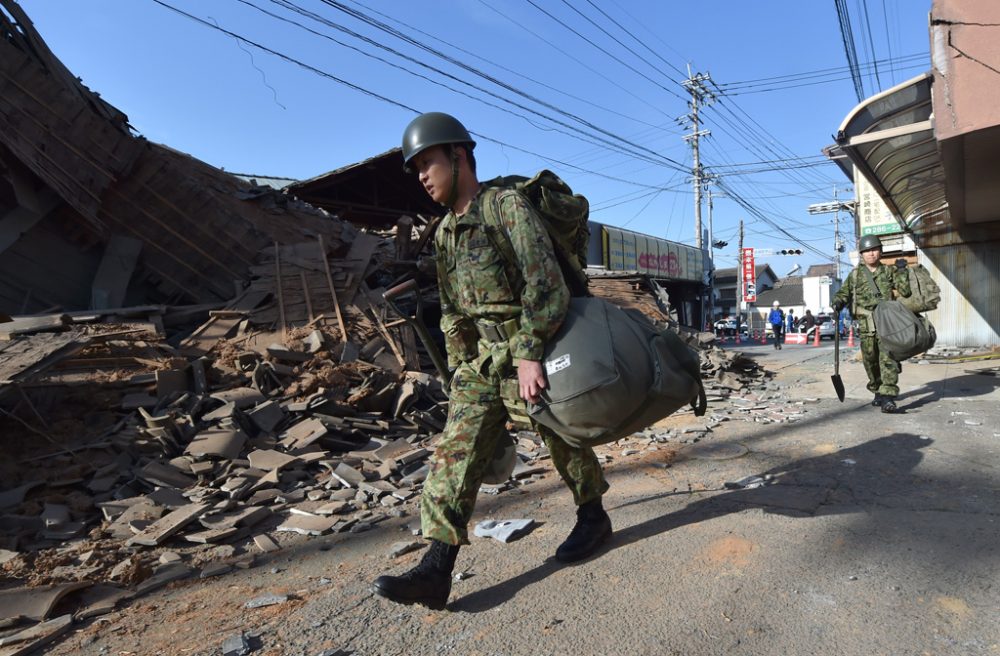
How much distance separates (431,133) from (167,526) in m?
2.84

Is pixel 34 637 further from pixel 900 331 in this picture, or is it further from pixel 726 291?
pixel 726 291

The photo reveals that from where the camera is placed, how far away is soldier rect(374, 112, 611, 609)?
85.7 inches

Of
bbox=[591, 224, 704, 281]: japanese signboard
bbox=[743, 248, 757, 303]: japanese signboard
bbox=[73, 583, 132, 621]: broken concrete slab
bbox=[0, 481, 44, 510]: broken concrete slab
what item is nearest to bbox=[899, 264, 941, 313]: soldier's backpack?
bbox=[73, 583, 132, 621]: broken concrete slab

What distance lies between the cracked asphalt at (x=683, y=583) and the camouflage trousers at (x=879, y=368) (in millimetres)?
1880

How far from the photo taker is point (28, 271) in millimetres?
7883

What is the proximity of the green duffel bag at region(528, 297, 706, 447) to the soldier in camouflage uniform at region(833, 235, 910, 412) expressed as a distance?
459 centimetres

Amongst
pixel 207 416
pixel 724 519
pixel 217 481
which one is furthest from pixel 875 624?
pixel 207 416

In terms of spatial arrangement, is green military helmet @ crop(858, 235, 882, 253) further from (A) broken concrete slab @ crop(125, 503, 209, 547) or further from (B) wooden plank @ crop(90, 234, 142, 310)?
(B) wooden plank @ crop(90, 234, 142, 310)

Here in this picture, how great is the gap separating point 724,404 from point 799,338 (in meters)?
20.3

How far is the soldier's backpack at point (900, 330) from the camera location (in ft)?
17.9

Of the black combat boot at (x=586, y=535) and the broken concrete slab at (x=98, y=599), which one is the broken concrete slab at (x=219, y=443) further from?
the black combat boot at (x=586, y=535)

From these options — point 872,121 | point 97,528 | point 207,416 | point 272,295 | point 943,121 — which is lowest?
point 97,528

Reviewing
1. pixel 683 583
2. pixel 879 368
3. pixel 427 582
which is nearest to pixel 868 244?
pixel 879 368

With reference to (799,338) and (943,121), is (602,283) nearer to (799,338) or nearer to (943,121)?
(943,121)
